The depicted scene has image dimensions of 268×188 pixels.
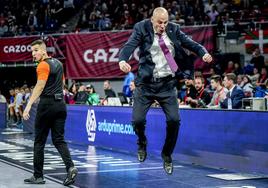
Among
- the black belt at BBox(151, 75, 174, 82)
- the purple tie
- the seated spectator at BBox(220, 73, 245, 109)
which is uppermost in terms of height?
the purple tie

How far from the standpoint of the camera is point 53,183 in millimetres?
8109

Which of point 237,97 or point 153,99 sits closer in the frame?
point 153,99

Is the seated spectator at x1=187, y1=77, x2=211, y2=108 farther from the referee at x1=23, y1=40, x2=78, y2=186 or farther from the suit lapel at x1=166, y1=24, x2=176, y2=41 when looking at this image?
the suit lapel at x1=166, y1=24, x2=176, y2=41

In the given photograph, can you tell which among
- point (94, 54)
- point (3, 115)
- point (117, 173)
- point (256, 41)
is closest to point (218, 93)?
point (117, 173)

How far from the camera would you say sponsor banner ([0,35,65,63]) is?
864 inches

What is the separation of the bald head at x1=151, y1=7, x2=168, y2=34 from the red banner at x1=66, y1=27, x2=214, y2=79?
1423cm

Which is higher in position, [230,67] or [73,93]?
[230,67]

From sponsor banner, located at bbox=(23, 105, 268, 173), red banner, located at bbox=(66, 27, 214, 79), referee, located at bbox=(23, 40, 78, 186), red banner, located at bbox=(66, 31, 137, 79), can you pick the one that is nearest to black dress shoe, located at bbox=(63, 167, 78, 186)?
referee, located at bbox=(23, 40, 78, 186)

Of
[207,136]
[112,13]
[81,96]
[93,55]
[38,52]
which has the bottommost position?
[207,136]

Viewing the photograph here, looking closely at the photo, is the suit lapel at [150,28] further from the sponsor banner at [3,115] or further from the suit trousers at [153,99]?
the sponsor banner at [3,115]

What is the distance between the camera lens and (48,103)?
301 inches

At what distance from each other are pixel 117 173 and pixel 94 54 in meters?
12.5

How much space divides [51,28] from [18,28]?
1680 millimetres

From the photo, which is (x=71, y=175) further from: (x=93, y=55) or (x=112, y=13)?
(x=112, y=13)
